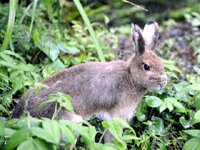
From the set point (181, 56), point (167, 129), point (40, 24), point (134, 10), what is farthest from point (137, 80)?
point (134, 10)

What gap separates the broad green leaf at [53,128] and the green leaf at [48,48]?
2.60 metres

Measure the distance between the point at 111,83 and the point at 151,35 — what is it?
1084 mm

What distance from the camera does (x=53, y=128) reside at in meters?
2.10

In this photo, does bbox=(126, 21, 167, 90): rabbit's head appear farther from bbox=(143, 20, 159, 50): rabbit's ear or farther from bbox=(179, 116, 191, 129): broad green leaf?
bbox=(179, 116, 191, 129): broad green leaf

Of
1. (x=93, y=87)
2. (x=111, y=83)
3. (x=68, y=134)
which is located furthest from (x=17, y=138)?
(x=111, y=83)

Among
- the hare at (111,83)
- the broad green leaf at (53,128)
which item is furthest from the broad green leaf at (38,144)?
the hare at (111,83)

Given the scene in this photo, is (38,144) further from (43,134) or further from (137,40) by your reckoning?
(137,40)

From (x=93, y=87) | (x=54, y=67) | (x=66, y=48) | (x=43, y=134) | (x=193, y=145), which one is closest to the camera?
(x=43, y=134)

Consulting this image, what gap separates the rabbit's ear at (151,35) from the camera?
3.99 m

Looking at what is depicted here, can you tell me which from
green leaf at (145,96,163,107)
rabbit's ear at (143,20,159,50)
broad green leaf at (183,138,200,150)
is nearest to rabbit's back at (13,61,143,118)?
green leaf at (145,96,163,107)

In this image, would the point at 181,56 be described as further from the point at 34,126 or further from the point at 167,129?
the point at 34,126

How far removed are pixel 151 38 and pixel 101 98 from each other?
4.35ft

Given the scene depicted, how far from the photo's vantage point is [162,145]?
3760mm

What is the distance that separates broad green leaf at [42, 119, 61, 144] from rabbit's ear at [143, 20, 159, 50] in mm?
2338
